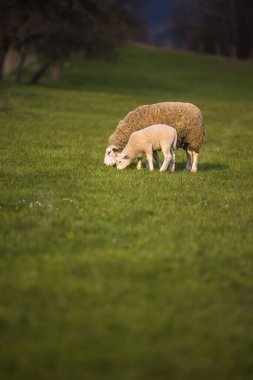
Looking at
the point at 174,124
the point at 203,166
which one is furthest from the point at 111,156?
the point at 203,166

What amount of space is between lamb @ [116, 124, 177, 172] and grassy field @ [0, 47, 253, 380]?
0.39 meters

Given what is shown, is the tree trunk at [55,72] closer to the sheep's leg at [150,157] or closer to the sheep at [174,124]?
the sheep at [174,124]

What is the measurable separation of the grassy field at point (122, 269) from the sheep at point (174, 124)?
1.49ft

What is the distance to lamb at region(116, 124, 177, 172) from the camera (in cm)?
1281

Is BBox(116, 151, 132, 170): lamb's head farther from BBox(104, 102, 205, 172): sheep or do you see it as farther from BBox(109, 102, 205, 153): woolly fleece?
BBox(109, 102, 205, 153): woolly fleece

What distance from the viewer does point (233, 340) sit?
5441 mm

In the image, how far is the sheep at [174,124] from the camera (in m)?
13.5

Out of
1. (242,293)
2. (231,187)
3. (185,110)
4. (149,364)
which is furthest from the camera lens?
(185,110)

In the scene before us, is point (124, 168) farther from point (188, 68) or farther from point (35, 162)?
point (188, 68)

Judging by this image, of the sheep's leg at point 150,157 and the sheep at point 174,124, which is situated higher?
the sheep at point 174,124

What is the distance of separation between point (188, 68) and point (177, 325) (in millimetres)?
61926

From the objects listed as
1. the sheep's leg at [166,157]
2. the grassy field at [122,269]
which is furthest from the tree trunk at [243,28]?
the sheep's leg at [166,157]

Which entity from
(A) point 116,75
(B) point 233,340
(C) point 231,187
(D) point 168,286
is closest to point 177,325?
(B) point 233,340

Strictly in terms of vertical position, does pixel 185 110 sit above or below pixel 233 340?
above
